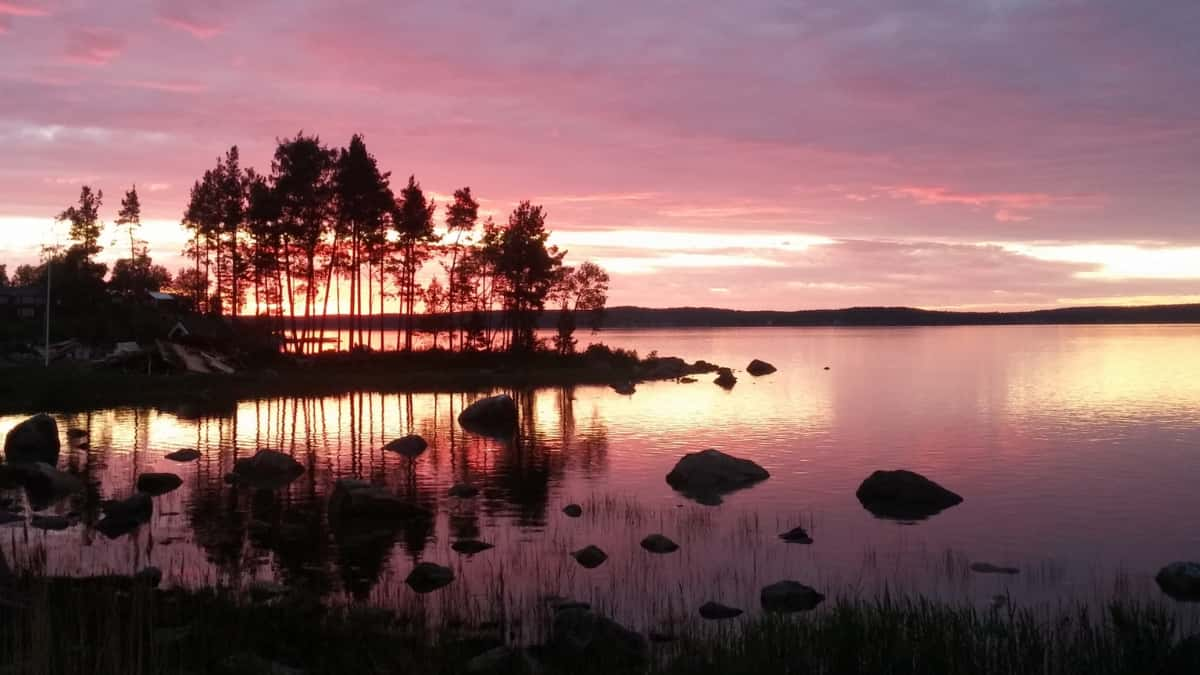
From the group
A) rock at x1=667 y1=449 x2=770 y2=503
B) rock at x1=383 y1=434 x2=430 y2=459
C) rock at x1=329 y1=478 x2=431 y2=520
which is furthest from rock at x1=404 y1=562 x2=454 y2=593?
rock at x1=383 y1=434 x2=430 y2=459

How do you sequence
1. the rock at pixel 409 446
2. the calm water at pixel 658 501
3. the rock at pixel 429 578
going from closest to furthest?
the rock at pixel 429 578 < the calm water at pixel 658 501 < the rock at pixel 409 446

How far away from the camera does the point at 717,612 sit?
64.7ft

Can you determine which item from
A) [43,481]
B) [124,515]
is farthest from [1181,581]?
[43,481]

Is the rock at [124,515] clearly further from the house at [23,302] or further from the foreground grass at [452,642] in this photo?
the house at [23,302]

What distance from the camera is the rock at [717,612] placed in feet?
64.3

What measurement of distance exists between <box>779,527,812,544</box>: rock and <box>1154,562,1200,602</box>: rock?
867 cm

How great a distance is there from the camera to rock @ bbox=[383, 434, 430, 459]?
4512cm

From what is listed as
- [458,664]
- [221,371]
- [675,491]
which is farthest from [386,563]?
[221,371]

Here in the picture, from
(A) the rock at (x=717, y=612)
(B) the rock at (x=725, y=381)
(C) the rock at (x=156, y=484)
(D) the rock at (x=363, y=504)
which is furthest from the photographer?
(B) the rock at (x=725, y=381)

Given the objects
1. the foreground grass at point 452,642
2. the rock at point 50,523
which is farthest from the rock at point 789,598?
the rock at point 50,523

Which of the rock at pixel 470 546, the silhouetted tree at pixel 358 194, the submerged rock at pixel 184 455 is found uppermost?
the silhouetted tree at pixel 358 194

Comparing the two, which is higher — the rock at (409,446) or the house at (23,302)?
the house at (23,302)

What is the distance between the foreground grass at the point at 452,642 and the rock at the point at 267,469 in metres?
18.3

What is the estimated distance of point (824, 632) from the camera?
15.8 meters
